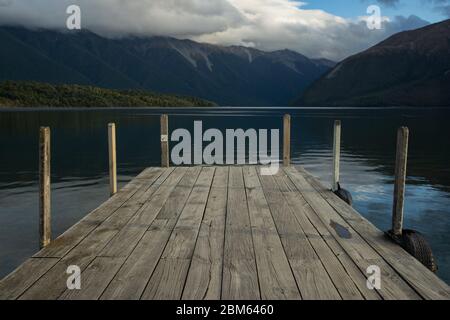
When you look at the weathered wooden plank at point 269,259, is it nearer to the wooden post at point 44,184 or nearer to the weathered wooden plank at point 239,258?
the weathered wooden plank at point 239,258

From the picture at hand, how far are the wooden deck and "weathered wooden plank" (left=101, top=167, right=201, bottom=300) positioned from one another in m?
0.01

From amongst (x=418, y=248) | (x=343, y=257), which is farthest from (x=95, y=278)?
(x=418, y=248)

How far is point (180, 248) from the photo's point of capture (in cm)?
583

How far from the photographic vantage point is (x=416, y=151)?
32.6 meters

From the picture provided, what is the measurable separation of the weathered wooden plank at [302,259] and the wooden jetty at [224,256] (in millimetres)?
12

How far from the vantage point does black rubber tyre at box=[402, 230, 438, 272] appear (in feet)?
20.0

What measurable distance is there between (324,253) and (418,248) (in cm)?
151

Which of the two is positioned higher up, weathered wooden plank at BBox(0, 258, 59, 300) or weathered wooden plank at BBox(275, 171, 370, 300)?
weathered wooden plank at BBox(275, 171, 370, 300)

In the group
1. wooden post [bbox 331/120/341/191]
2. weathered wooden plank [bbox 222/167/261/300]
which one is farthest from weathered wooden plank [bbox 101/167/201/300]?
wooden post [bbox 331/120/341/191]

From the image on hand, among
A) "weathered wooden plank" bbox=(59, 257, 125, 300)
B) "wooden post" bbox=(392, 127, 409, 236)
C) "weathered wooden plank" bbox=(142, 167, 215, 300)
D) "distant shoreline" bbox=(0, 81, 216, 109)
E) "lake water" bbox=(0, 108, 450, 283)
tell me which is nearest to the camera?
"weathered wooden plank" bbox=(59, 257, 125, 300)

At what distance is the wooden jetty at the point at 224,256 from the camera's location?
4508mm

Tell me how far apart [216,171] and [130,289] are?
8.79 m

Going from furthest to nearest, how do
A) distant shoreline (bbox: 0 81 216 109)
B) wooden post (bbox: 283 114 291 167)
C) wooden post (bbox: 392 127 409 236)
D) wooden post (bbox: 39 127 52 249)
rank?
distant shoreline (bbox: 0 81 216 109), wooden post (bbox: 283 114 291 167), wooden post (bbox: 392 127 409 236), wooden post (bbox: 39 127 52 249)

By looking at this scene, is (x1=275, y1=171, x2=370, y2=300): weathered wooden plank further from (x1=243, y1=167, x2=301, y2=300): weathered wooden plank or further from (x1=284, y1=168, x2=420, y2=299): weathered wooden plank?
(x1=243, y1=167, x2=301, y2=300): weathered wooden plank
